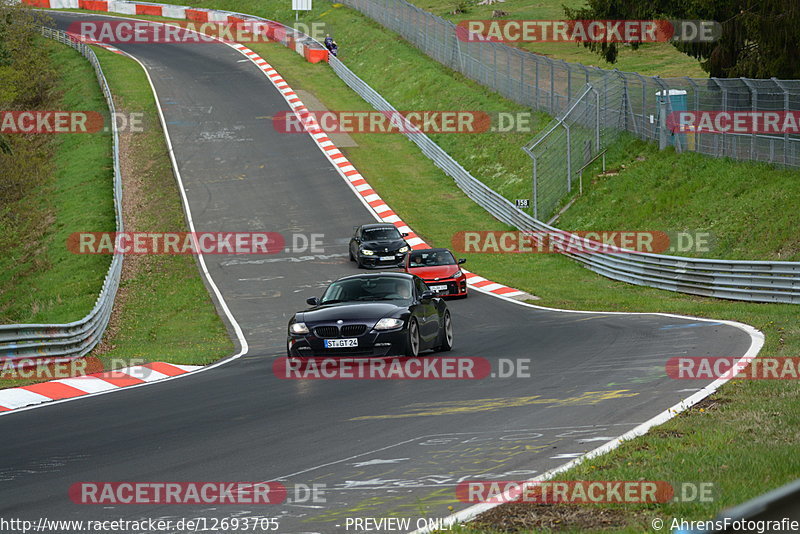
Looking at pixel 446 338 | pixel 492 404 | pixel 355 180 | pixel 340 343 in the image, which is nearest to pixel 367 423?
pixel 492 404

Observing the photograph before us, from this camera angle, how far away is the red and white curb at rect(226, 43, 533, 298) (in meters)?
29.1

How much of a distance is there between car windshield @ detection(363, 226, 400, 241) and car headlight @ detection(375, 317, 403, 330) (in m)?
17.1

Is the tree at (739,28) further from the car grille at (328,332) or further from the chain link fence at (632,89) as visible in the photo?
the car grille at (328,332)

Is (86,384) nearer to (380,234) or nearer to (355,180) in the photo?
(380,234)

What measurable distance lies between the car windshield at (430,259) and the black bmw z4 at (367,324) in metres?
11.0

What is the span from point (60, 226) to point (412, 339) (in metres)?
28.2

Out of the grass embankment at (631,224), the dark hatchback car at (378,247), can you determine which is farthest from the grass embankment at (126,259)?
the grass embankment at (631,224)

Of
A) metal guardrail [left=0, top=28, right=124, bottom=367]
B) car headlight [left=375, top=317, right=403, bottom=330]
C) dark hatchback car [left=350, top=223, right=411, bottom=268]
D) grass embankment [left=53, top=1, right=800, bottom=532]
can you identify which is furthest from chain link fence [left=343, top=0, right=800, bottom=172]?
metal guardrail [left=0, top=28, right=124, bottom=367]

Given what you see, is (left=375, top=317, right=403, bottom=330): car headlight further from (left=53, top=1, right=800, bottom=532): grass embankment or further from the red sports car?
the red sports car

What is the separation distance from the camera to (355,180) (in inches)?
1721

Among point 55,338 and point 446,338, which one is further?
point 55,338

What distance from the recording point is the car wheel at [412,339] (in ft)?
49.6

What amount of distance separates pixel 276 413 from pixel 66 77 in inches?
2266

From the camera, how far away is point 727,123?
3089cm
